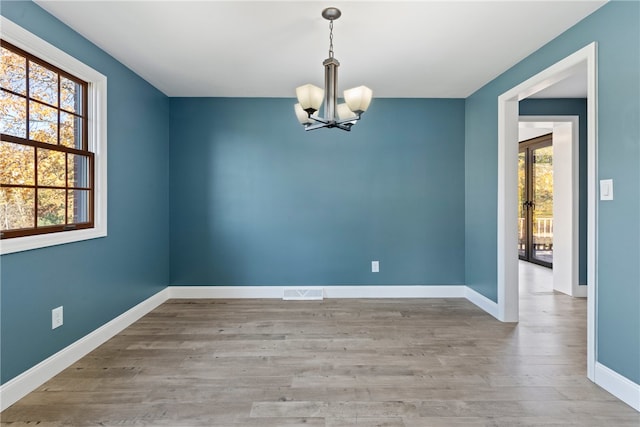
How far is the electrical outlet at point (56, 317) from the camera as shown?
2.21 meters

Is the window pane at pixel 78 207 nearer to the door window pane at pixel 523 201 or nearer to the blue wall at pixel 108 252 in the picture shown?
the blue wall at pixel 108 252

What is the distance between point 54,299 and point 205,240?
1.86 m

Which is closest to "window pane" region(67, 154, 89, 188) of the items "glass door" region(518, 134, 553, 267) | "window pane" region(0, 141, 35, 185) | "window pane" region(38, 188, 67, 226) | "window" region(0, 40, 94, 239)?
"window" region(0, 40, 94, 239)

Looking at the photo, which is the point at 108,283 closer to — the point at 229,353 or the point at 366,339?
the point at 229,353

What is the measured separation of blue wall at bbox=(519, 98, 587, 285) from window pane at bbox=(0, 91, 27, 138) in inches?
183

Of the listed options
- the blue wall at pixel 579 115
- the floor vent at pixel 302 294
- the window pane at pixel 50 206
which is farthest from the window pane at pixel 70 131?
the blue wall at pixel 579 115

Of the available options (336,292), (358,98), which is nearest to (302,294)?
(336,292)

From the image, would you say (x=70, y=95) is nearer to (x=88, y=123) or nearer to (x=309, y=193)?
(x=88, y=123)

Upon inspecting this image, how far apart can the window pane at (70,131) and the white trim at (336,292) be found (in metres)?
2.07

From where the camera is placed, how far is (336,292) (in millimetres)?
4031

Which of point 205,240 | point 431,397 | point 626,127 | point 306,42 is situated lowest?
point 431,397

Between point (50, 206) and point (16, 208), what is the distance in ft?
0.91

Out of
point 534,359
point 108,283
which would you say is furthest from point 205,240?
point 534,359

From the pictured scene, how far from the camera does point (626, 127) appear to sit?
6.29ft
